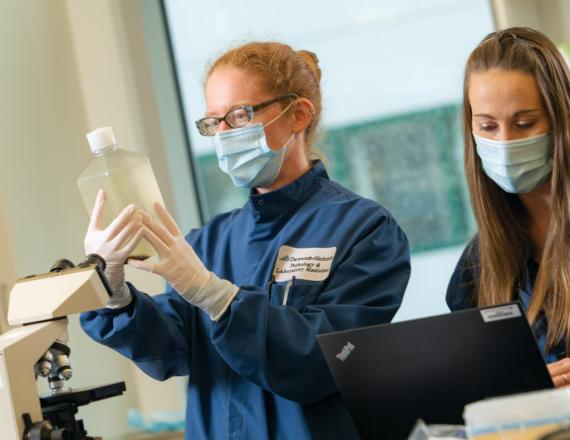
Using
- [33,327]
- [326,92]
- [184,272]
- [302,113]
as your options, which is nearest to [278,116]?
[302,113]

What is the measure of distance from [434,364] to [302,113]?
2.35 feet

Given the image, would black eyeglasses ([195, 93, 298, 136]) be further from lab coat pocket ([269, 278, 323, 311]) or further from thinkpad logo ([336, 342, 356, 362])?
thinkpad logo ([336, 342, 356, 362])

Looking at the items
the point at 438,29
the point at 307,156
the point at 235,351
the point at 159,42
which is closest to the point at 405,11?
the point at 438,29

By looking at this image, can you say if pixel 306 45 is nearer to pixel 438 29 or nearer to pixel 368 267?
pixel 438 29

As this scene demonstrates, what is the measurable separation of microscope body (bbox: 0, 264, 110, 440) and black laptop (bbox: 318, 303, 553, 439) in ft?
1.20

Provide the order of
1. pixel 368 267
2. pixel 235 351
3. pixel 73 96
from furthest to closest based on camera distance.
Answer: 1. pixel 73 96
2. pixel 368 267
3. pixel 235 351

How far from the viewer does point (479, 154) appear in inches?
70.1

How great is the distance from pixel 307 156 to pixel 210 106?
26 centimetres

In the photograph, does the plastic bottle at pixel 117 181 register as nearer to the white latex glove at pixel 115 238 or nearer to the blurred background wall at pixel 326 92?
the white latex glove at pixel 115 238

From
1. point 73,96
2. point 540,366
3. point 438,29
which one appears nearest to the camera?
point 540,366

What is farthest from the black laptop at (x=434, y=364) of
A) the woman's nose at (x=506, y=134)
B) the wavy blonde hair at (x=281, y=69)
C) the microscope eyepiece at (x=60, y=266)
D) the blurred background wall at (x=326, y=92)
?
the blurred background wall at (x=326, y=92)

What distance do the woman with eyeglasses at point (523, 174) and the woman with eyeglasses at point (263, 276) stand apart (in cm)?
21

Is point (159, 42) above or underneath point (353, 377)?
above

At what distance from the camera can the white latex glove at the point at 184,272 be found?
149 centimetres
